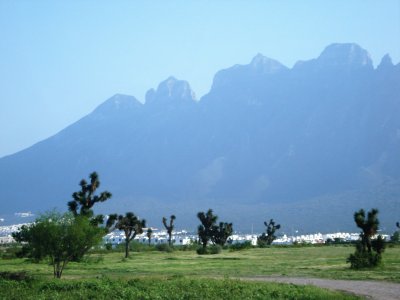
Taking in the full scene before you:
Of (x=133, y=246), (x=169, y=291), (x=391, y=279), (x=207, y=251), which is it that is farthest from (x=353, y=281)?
(x=133, y=246)

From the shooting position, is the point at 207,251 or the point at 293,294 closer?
the point at 293,294

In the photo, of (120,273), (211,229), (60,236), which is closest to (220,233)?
(211,229)

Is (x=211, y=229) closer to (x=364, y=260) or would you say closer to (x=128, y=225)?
(x=128, y=225)

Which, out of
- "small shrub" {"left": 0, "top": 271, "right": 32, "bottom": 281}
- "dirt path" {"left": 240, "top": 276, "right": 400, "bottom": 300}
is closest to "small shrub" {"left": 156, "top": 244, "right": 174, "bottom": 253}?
"dirt path" {"left": 240, "top": 276, "right": 400, "bottom": 300}

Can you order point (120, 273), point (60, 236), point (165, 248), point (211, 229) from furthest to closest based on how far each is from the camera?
point (211, 229) < point (165, 248) < point (120, 273) < point (60, 236)

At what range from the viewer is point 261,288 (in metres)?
41.1

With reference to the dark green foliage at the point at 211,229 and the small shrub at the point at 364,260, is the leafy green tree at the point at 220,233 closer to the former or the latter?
the dark green foliage at the point at 211,229

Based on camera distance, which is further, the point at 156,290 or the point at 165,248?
the point at 165,248

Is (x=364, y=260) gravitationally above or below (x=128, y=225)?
below

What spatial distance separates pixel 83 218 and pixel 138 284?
17.6 m

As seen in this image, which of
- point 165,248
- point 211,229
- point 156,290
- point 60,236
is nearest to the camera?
point 156,290

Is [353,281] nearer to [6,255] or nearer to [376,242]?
[376,242]

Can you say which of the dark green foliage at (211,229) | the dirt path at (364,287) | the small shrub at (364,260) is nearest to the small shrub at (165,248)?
the dark green foliage at (211,229)

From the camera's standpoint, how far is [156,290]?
131 ft
